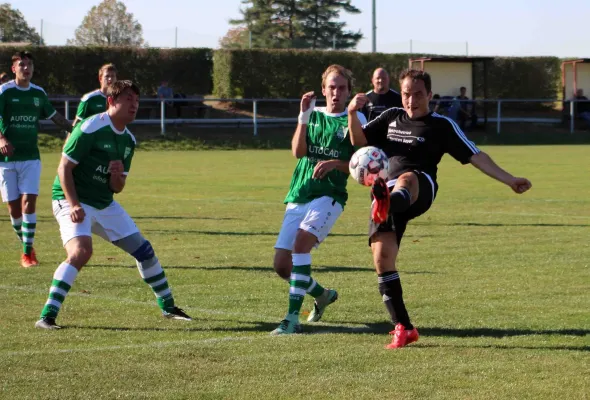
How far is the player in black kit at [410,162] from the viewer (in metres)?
7.46

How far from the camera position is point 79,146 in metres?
8.19

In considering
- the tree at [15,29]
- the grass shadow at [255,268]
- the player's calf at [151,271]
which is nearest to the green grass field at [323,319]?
the grass shadow at [255,268]

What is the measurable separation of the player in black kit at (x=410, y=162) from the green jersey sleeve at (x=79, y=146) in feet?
6.58

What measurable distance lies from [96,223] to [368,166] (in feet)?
7.82

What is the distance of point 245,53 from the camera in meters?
45.6

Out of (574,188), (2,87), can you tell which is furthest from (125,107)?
(574,188)

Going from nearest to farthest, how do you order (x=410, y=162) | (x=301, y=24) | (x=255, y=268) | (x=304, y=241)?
(x=410, y=162)
(x=304, y=241)
(x=255, y=268)
(x=301, y=24)

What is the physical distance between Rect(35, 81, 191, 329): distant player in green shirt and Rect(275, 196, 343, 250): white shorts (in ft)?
3.37

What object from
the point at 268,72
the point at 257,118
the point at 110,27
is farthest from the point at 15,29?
the point at 257,118

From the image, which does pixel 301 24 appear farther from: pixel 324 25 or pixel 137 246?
pixel 137 246

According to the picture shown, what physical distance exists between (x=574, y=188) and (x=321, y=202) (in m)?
14.4

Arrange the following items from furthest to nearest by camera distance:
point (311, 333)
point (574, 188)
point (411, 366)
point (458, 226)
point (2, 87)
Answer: point (574, 188) → point (458, 226) → point (2, 87) → point (311, 333) → point (411, 366)

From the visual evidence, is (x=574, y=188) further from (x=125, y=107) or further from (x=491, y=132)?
(x=491, y=132)

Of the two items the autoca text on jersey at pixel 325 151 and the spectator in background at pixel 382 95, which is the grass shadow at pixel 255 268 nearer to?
the autoca text on jersey at pixel 325 151
